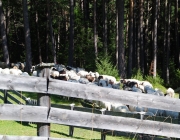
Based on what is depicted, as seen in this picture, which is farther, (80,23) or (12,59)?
(12,59)

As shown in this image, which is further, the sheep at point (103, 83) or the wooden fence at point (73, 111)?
the sheep at point (103, 83)

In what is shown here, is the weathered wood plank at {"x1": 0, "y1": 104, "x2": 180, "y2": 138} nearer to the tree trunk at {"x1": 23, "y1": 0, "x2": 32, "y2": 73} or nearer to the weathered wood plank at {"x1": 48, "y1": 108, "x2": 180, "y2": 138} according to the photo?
the weathered wood plank at {"x1": 48, "y1": 108, "x2": 180, "y2": 138}

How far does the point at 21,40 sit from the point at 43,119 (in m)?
43.8

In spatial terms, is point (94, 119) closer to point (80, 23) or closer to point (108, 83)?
point (108, 83)

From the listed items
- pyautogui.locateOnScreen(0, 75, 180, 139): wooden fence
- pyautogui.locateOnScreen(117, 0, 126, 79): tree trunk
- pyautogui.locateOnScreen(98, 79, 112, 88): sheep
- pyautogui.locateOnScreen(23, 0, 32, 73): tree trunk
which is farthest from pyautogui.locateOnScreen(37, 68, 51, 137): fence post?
pyautogui.locateOnScreen(23, 0, 32, 73): tree trunk

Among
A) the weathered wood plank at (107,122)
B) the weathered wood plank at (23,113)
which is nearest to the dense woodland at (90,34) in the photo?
the weathered wood plank at (107,122)

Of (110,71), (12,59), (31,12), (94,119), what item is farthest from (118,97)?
(12,59)

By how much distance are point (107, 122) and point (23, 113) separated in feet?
4.08

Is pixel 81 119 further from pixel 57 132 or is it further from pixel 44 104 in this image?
pixel 57 132

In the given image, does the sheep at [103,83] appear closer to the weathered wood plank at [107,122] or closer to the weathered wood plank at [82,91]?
the weathered wood plank at [107,122]

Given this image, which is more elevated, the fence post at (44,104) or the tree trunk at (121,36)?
the tree trunk at (121,36)

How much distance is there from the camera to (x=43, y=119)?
5.03 metres

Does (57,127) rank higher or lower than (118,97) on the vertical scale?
lower

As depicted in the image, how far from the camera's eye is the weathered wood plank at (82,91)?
16.5 feet
